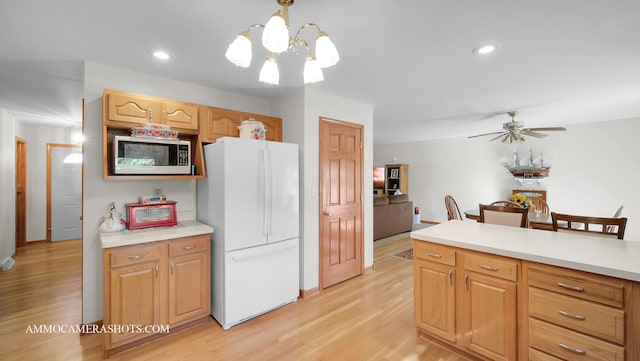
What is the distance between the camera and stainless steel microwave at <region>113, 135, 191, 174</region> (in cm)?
232

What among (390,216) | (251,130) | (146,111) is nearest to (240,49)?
(251,130)

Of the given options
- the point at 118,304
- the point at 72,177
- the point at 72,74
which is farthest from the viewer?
the point at 72,177

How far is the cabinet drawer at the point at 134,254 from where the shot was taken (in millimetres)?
2057

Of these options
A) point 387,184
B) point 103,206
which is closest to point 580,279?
point 103,206

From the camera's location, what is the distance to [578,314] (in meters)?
1.50

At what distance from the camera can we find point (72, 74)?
2.67 meters

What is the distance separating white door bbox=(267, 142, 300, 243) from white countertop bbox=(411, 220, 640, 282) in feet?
4.24

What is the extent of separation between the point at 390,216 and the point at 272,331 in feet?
13.0

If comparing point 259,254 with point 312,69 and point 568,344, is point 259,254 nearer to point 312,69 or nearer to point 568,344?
point 312,69

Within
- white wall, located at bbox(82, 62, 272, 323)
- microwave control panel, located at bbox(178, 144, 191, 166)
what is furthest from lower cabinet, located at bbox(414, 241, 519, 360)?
white wall, located at bbox(82, 62, 272, 323)

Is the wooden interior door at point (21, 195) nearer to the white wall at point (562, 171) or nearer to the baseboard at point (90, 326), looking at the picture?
the baseboard at point (90, 326)

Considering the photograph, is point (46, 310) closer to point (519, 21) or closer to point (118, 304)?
point (118, 304)

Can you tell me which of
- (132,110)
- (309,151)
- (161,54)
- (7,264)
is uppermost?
(161,54)

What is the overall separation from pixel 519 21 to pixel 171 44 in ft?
8.13
